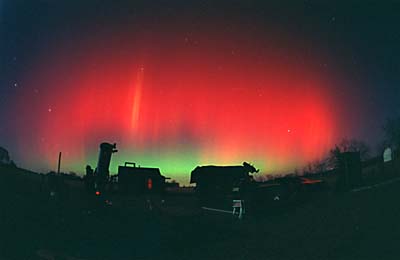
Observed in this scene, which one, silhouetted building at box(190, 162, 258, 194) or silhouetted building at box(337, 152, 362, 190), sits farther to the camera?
silhouetted building at box(337, 152, 362, 190)

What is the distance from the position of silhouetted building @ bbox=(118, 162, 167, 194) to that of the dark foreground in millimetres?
592

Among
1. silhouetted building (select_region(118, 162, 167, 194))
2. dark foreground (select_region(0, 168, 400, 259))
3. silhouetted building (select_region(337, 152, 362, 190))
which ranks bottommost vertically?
dark foreground (select_region(0, 168, 400, 259))

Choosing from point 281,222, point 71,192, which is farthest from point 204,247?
point 71,192

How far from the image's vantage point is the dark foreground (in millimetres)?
5082

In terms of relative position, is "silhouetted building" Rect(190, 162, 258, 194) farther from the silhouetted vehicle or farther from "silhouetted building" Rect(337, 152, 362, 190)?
"silhouetted building" Rect(337, 152, 362, 190)

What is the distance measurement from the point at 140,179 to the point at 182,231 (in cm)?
193

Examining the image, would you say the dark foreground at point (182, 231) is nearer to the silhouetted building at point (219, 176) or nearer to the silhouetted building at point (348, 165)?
the silhouetted building at point (348, 165)

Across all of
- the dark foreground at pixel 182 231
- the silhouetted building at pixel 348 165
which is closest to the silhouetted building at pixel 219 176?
the dark foreground at pixel 182 231

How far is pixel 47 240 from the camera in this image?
5.87 metres

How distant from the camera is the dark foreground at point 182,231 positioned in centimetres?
508

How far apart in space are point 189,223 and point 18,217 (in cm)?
Result: 399

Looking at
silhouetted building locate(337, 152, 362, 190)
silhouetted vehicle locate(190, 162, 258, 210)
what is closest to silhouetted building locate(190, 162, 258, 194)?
silhouetted vehicle locate(190, 162, 258, 210)

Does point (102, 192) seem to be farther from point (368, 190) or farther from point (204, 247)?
point (368, 190)

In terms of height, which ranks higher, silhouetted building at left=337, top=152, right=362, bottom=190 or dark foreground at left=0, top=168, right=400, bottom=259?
silhouetted building at left=337, top=152, right=362, bottom=190
